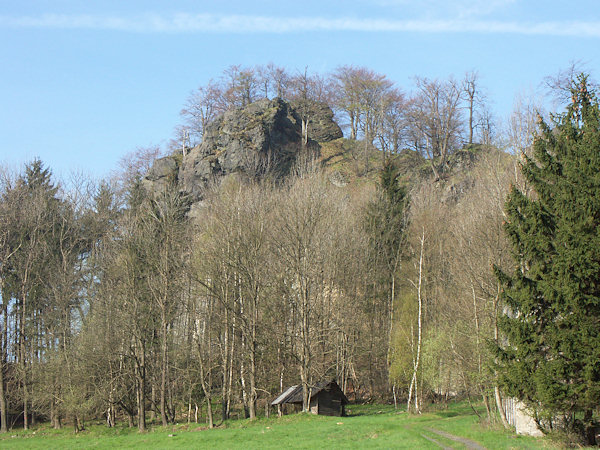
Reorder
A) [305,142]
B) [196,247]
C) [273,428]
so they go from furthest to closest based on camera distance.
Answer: [305,142]
[196,247]
[273,428]

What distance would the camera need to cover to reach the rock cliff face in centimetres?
6912

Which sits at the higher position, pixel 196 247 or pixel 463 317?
pixel 196 247

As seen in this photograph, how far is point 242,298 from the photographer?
35.9 metres

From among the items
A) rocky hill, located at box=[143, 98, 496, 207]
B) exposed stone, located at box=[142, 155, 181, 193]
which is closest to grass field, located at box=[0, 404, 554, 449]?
rocky hill, located at box=[143, 98, 496, 207]

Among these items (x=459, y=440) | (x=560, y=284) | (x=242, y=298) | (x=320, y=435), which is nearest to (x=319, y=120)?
(x=242, y=298)

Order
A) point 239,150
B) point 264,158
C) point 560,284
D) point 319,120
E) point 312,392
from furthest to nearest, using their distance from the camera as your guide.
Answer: point 319,120 < point 239,150 < point 264,158 < point 312,392 < point 560,284

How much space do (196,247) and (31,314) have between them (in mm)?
13917

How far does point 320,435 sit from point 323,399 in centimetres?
905

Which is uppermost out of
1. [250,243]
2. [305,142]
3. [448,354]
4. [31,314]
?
[305,142]

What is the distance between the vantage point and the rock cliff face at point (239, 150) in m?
69.1

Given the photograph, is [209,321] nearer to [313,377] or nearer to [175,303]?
[175,303]

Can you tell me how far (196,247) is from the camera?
134 ft

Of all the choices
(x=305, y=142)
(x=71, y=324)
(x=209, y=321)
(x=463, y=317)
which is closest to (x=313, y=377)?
(x=209, y=321)

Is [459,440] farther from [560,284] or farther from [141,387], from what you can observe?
[141,387]
